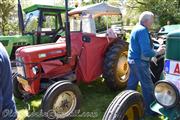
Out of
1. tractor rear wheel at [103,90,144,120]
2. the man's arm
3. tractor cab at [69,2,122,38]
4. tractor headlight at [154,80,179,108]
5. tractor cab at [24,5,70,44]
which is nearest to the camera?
tractor headlight at [154,80,179,108]

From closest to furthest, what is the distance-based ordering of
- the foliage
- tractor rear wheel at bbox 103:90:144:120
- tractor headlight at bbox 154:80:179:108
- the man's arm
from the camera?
tractor headlight at bbox 154:80:179:108 < tractor rear wheel at bbox 103:90:144:120 < the man's arm < the foliage

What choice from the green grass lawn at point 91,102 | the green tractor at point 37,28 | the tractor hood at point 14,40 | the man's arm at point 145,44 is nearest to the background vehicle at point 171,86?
the man's arm at point 145,44

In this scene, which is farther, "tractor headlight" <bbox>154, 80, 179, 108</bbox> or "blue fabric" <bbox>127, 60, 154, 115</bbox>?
"blue fabric" <bbox>127, 60, 154, 115</bbox>

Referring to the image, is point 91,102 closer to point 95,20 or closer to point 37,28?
point 95,20

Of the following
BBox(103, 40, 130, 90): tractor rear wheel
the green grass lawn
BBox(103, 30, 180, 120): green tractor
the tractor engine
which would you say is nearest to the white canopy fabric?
BBox(103, 40, 130, 90): tractor rear wheel

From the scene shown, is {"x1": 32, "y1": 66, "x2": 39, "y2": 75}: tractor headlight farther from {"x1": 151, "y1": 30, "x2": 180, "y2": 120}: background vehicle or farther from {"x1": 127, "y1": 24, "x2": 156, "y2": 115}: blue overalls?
{"x1": 151, "y1": 30, "x2": 180, "y2": 120}: background vehicle

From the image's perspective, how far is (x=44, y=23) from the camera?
8.23 m

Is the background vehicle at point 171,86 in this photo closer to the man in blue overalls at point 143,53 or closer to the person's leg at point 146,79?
the man in blue overalls at point 143,53

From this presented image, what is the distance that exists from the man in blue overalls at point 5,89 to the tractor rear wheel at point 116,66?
3881 mm

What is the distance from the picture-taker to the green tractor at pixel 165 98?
3400mm

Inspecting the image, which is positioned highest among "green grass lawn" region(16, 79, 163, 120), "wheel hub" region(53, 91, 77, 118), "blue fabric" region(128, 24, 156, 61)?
"blue fabric" region(128, 24, 156, 61)

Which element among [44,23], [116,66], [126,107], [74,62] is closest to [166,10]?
[44,23]

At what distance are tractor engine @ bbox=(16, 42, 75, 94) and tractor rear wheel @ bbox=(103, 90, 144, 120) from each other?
218cm

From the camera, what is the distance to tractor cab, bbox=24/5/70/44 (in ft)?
26.9
